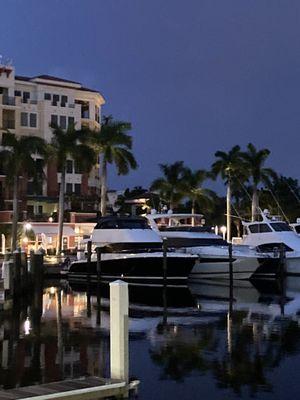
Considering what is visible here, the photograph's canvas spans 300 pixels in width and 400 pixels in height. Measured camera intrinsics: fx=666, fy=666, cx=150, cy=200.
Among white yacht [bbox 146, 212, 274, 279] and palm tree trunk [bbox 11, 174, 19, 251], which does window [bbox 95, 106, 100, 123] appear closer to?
palm tree trunk [bbox 11, 174, 19, 251]

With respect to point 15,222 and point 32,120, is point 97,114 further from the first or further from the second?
point 15,222

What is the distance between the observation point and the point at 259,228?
49.8 metres

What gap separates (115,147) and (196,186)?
18388 millimetres

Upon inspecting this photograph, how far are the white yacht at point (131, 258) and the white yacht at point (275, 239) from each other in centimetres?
873

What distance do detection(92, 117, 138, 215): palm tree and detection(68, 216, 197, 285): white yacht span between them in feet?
53.0

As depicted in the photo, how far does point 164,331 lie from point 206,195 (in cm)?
5537

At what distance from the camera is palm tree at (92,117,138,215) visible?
6075 cm

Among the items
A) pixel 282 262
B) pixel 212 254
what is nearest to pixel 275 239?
pixel 282 262

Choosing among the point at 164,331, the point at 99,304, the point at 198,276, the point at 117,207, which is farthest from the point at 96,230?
the point at 117,207

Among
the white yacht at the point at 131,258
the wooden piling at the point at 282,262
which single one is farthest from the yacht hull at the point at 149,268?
the wooden piling at the point at 282,262

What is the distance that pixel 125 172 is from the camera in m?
61.3

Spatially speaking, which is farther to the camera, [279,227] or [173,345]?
[279,227]

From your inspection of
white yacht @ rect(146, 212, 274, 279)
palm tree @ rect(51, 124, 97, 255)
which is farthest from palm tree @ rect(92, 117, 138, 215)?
white yacht @ rect(146, 212, 274, 279)

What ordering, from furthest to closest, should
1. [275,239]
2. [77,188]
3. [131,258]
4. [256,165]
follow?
[77,188] < [256,165] < [275,239] < [131,258]
